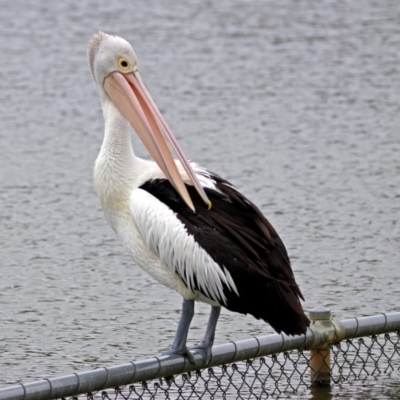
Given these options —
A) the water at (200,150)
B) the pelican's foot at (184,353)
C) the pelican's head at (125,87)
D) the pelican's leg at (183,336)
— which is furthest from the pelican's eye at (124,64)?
the water at (200,150)

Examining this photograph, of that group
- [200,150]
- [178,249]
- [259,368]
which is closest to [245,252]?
[178,249]

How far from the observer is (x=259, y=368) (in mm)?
5020

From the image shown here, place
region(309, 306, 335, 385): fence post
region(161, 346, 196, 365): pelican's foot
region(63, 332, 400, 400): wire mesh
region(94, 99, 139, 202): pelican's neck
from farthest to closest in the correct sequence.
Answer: region(63, 332, 400, 400): wire mesh < region(309, 306, 335, 385): fence post < region(94, 99, 139, 202): pelican's neck < region(161, 346, 196, 365): pelican's foot

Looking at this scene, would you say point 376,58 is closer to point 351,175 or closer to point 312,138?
point 312,138

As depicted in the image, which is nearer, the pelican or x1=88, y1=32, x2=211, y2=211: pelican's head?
the pelican

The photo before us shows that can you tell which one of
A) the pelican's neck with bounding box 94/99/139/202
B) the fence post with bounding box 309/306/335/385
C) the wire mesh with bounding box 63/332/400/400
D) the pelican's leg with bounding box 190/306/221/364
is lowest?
the wire mesh with bounding box 63/332/400/400

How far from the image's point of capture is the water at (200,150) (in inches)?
257

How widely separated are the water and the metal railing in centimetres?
67

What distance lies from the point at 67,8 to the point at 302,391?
1309cm

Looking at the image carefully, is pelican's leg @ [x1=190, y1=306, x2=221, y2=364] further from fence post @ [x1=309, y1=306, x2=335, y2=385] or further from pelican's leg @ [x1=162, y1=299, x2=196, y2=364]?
fence post @ [x1=309, y1=306, x2=335, y2=385]

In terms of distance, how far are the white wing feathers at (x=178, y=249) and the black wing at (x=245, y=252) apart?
0.08ft

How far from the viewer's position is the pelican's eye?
4.86 m

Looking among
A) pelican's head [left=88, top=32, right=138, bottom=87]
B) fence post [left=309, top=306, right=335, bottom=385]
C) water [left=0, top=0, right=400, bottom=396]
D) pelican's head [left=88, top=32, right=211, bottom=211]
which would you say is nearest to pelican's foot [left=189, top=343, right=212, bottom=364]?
fence post [left=309, top=306, right=335, bottom=385]

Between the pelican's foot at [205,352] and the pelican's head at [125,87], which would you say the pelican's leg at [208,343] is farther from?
the pelican's head at [125,87]
